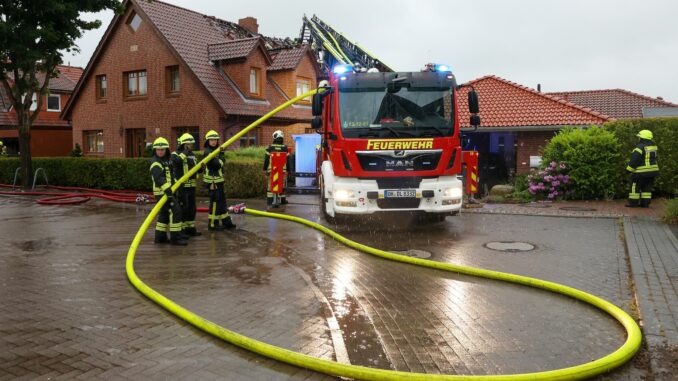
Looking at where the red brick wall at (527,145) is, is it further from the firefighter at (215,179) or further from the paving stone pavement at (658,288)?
the firefighter at (215,179)

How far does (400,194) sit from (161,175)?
405 centimetres

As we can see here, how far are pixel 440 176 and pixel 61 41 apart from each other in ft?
55.3

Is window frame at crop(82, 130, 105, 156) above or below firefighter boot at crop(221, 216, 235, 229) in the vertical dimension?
above

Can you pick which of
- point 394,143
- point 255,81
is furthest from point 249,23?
point 394,143

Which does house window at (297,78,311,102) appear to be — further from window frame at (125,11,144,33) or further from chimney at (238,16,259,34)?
window frame at (125,11,144,33)

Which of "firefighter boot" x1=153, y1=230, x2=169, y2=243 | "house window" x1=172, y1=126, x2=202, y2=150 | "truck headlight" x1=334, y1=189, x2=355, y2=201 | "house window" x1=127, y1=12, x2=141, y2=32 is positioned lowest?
"firefighter boot" x1=153, y1=230, x2=169, y2=243

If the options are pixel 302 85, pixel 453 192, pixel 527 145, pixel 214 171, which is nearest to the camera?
pixel 214 171

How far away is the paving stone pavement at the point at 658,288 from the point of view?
4324 mm

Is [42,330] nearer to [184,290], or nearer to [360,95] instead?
[184,290]

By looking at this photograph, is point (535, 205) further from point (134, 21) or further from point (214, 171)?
point (134, 21)

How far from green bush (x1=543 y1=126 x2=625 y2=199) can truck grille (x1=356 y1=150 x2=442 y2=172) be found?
6.71 meters

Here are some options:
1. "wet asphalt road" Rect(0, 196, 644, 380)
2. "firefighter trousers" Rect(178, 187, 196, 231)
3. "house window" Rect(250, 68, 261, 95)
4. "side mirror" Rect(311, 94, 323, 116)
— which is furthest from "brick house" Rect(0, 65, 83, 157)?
"side mirror" Rect(311, 94, 323, 116)

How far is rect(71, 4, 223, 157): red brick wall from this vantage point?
958 inches

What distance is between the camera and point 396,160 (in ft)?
32.6
